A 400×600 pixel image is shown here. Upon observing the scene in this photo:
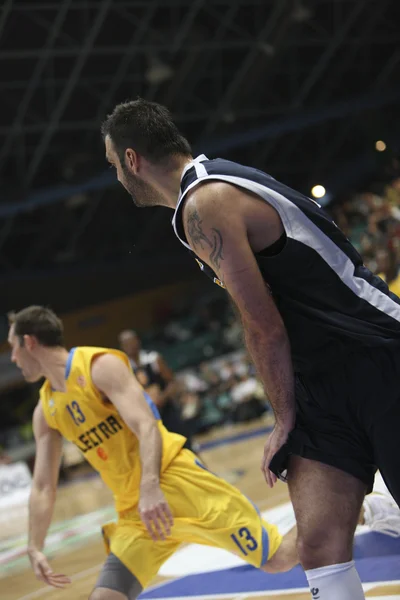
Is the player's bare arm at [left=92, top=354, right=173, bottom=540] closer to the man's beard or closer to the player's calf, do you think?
the player's calf

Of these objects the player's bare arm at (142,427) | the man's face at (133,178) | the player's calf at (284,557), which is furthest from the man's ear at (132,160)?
the player's calf at (284,557)

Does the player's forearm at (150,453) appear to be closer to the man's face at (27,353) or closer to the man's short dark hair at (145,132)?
the man's face at (27,353)

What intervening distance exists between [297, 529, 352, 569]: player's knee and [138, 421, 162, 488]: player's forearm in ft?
3.61

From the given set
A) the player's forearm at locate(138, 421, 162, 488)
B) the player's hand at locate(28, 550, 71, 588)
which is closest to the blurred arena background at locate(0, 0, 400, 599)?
the player's hand at locate(28, 550, 71, 588)

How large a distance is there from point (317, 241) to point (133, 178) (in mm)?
675

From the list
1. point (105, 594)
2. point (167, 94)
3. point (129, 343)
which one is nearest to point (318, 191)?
point (167, 94)

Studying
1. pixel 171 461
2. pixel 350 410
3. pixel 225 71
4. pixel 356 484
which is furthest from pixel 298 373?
pixel 225 71

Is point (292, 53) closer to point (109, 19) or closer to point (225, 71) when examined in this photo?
point (225, 71)

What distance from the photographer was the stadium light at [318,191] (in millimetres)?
24250

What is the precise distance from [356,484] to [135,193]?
1.21 m

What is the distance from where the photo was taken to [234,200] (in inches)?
101

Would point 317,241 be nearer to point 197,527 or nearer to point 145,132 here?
point 145,132

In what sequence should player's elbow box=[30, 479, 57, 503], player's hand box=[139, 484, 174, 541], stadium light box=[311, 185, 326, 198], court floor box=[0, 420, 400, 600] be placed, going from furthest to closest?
stadium light box=[311, 185, 326, 198] → court floor box=[0, 420, 400, 600] → player's elbow box=[30, 479, 57, 503] → player's hand box=[139, 484, 174, 541]

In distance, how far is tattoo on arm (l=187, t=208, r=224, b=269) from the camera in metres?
2.55
